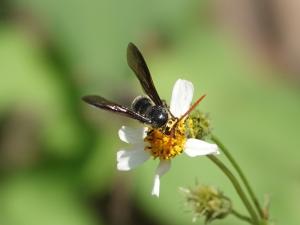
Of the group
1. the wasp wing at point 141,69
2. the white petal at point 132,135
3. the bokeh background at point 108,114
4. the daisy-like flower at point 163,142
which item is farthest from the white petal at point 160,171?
the bokeh background at point 108,114

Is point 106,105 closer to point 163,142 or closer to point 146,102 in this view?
point 146,102

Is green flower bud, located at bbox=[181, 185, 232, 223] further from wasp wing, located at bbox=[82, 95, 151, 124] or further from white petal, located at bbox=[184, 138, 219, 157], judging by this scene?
wasp wing, located at bbox=[82, 95, 151, 124]

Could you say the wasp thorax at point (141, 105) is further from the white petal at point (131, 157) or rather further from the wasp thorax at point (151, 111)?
the white petal at point (131, 157)

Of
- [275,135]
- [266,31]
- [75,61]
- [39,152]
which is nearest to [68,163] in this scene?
[39,152]

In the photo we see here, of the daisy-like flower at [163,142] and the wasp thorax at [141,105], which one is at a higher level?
the wasp thorax at [141,105]

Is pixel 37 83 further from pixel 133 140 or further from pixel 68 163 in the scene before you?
pixel 133 140

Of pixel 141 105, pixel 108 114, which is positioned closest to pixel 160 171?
pixel 141 105
